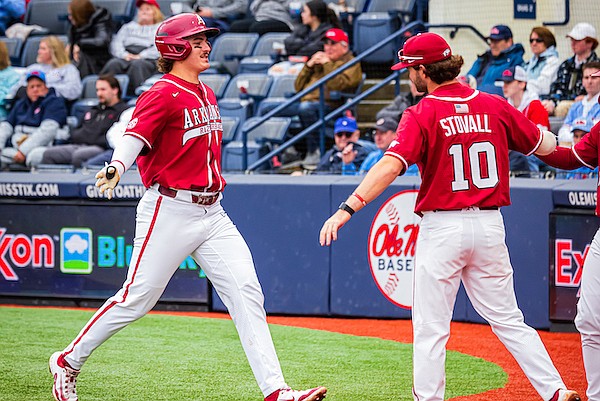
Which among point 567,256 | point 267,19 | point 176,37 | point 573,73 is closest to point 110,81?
point 267,19

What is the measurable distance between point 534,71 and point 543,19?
1148mm

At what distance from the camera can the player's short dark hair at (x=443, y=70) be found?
4.80m

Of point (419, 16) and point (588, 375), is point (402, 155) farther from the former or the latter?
point (419, 16)

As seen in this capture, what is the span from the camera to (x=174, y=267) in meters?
5.27

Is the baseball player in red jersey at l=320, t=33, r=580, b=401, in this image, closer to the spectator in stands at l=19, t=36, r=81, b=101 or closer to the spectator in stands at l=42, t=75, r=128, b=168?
the spectator in stands at l=42, t=75, r=128, b=168

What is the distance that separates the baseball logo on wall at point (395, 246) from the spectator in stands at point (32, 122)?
4656 mm

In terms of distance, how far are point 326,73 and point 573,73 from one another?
9.15 feet

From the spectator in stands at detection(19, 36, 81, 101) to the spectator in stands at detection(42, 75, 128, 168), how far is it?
3.79 feet

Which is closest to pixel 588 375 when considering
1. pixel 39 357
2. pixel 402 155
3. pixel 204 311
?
pixel 402 155

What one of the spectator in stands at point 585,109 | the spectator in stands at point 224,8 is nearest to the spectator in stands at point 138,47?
the spectator in stands at point 224,8

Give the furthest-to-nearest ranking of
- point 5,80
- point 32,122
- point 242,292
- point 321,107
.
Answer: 1. point 5,80
2. point 32,122
3. point 321,107
4. point 242,292

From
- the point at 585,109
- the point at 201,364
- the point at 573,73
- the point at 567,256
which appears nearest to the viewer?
the point at 201,364

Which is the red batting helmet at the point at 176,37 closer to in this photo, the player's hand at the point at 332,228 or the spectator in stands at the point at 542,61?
the player's hand at the point at 332,228

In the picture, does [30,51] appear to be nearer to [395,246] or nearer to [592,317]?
[395,246]
